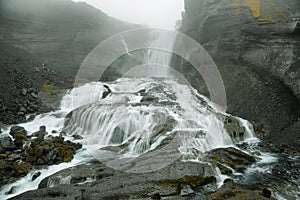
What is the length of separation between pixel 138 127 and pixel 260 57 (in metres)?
11.5

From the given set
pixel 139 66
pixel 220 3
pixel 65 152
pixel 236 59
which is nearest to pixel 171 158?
pixel 65 152

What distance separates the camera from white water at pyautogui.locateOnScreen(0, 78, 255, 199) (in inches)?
471

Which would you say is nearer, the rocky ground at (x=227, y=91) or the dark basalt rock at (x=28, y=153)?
the rocky ground at (x=227, y=91)

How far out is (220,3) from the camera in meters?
27.4

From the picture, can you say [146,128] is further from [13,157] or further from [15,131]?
[15,131]

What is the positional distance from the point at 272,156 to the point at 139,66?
1291 inches

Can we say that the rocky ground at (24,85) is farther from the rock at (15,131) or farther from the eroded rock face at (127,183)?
the eroded rock face at (127,183)

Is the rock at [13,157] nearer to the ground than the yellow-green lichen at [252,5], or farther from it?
nearer to the ground

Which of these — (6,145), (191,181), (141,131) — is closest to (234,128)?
(141,131)

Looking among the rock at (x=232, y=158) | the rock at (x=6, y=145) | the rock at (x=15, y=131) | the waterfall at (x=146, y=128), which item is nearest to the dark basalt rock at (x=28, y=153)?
the rock at (x=6, y=145)

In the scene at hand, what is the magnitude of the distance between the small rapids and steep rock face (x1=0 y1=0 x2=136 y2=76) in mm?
13875

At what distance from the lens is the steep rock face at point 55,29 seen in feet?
105

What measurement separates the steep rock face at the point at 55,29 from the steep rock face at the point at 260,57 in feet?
64.3

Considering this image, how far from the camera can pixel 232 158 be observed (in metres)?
11.9
